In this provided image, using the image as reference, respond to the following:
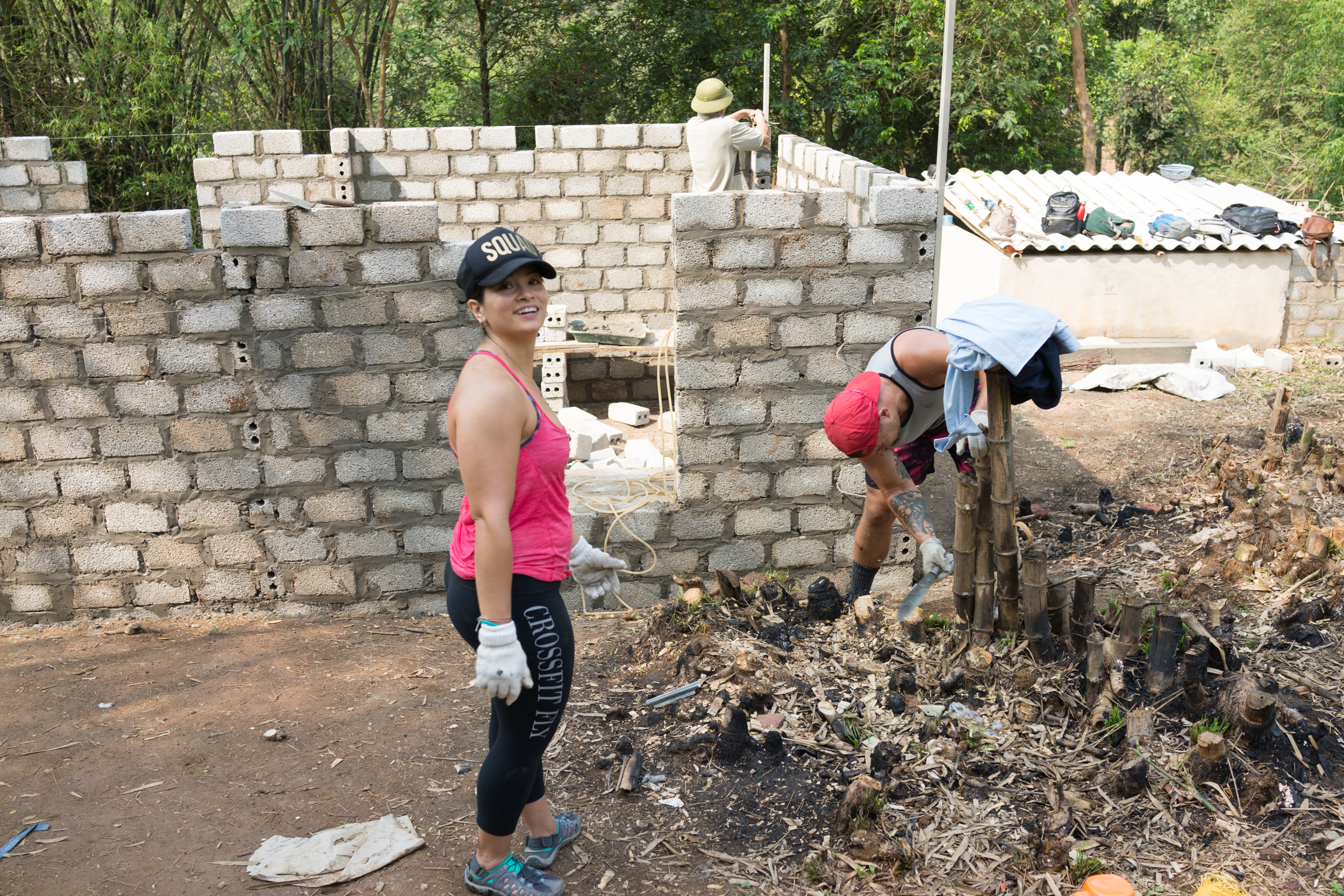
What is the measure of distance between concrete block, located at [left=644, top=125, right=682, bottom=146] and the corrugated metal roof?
3.75 m

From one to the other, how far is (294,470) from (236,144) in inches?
222

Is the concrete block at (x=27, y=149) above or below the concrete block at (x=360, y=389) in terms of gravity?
above

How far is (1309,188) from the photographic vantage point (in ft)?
58.4

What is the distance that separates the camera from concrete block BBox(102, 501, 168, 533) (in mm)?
5141

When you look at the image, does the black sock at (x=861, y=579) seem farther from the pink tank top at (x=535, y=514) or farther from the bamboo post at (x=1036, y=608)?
the pink tank top at (x=535, y=514)

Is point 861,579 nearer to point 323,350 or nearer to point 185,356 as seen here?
point 323,350

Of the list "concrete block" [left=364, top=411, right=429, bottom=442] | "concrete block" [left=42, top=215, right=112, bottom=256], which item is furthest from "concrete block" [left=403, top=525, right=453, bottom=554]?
"concrete block" [left=42, top=215, right=112, bottom=256]

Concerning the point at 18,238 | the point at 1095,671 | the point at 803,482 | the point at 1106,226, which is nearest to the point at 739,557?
the point at 803,482

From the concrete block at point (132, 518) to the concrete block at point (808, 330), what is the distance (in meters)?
3.46

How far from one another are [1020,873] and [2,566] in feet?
16.9

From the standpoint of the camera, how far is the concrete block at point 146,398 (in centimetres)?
498

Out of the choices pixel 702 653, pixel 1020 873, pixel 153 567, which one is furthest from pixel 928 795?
pixel 153 567

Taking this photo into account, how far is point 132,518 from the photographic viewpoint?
5152 millimetres

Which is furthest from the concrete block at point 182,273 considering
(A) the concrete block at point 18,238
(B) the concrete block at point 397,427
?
(B) the concrete block at point 397,427
